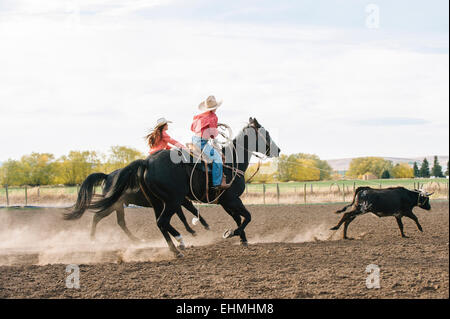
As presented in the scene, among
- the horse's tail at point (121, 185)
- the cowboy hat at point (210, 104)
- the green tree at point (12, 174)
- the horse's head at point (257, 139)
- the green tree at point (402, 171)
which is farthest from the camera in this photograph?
the green tree at point (12, 174)

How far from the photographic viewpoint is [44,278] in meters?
6.14

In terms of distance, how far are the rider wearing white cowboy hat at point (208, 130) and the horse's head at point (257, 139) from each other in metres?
0.90

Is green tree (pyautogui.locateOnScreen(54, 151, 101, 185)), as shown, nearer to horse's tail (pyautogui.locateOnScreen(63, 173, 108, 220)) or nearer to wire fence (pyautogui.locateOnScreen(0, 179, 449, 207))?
wire fence (pyautogui.locateOnScreen(0, 179, 449, 207))

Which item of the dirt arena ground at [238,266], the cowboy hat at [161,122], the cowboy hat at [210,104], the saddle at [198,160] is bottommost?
the dirt arena ground at [238,266]

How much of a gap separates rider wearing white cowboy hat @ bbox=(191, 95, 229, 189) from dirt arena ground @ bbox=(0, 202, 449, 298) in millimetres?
1403

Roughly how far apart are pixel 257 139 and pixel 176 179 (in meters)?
1.86

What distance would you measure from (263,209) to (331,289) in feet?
45.0

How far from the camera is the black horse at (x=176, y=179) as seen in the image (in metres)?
7.46

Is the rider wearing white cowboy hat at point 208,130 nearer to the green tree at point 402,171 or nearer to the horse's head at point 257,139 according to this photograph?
the horse's head at point 257,139

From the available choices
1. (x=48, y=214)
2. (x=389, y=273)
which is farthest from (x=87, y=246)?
(x=48, y=214)

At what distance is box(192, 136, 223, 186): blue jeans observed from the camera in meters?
7.71

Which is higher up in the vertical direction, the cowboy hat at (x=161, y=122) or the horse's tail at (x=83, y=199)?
the cowboy hat at (x=161, y=122)

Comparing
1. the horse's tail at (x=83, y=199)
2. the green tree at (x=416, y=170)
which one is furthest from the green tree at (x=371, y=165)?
the horse's tail at (x=83, y=199)

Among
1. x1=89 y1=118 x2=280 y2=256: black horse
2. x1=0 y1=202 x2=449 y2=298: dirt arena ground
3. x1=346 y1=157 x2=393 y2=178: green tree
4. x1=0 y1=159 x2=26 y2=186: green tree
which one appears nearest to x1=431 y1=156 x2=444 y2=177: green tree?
x1=346 y1=157 x2=393 y2=178: green tree
